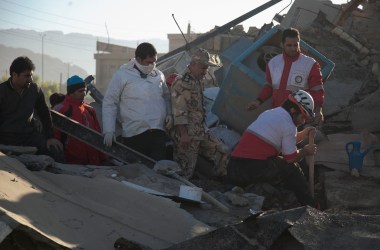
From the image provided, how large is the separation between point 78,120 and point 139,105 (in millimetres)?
775

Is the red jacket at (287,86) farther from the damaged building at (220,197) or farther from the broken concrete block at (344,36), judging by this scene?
the broken concrete block at (344,36)

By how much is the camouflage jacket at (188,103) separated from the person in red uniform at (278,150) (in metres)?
0.68

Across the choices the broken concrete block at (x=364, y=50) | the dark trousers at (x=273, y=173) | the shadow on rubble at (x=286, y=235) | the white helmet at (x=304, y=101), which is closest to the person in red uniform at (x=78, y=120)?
the dark trousers at (x=273, y=173)

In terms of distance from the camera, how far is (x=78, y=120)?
6.18m

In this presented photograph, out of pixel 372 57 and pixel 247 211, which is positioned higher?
pixel 372 57

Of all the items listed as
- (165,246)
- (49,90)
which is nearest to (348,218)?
(165,246)

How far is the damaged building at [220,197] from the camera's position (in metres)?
3.11

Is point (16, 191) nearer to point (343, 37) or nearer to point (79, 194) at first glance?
point (79, 194)

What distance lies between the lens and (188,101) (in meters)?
6.03

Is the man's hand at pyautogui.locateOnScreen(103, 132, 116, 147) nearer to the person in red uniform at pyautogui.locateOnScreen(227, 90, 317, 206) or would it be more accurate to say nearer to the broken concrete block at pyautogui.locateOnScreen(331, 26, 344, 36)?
the person in red uniform at pyautogui.locateOnScreen(227, 90, 317, 206)

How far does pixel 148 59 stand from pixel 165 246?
281cm

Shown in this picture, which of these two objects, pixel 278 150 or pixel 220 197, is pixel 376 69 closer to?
pixel 278 150

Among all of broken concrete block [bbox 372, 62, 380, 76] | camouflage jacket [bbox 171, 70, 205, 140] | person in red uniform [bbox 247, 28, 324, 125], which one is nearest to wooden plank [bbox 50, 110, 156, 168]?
camouflage jacket [bbox 171, 70, 205, 140]

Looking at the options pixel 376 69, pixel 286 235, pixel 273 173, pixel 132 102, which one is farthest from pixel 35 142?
pixel 376 69
